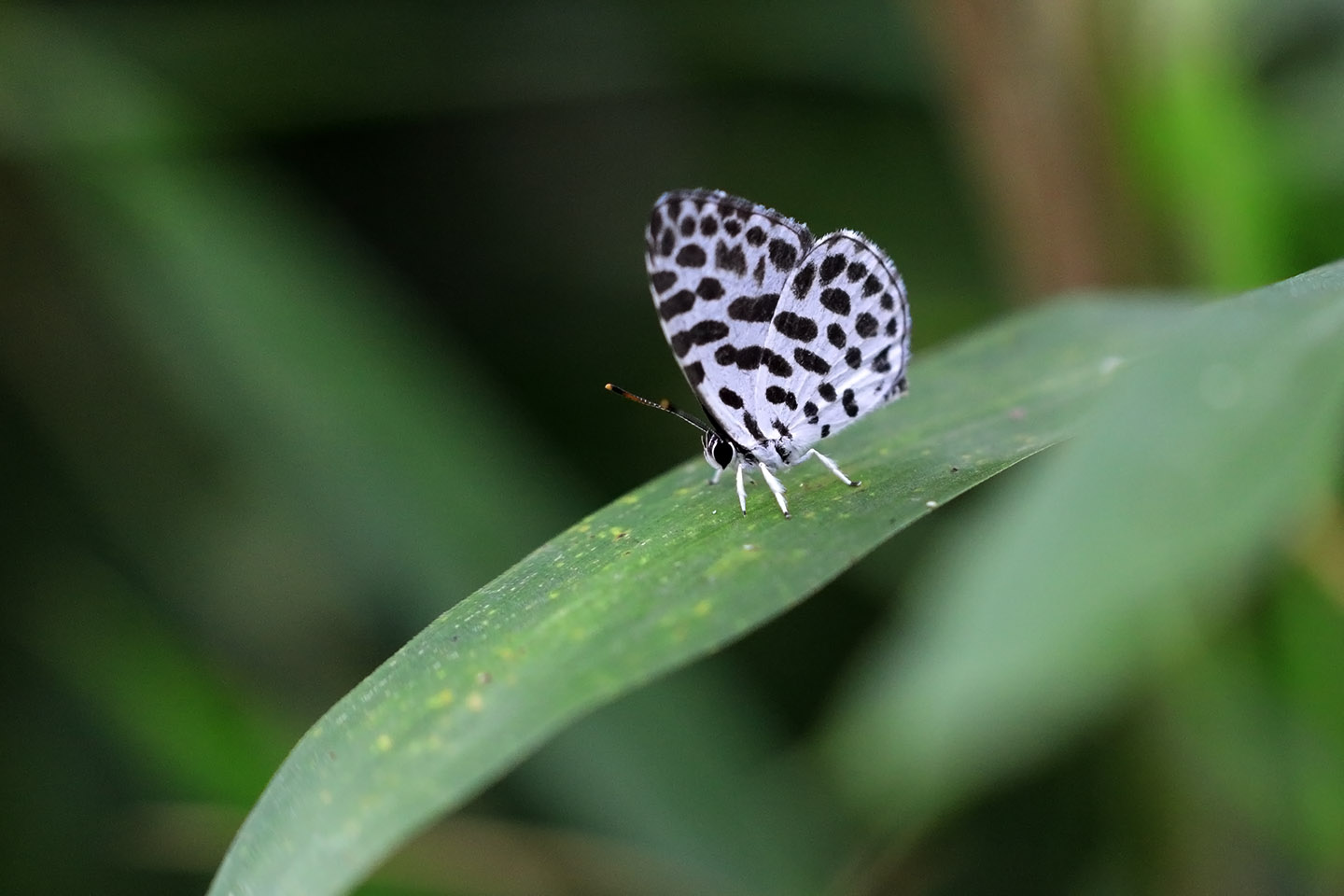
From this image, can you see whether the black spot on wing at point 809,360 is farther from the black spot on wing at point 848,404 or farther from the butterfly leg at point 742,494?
the butterfly leg at point 742,494

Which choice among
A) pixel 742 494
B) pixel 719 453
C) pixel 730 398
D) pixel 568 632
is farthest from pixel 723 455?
pixel 568 632

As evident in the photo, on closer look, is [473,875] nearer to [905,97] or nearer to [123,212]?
[123,212]

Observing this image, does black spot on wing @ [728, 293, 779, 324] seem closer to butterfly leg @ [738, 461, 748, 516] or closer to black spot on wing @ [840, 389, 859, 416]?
black spot on wing @ [840, 389, 859, 416]

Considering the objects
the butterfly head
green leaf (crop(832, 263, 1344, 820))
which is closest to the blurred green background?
the butterfly head

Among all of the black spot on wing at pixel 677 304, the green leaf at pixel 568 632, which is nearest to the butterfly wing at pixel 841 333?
the black spot on wing at pixel 677 304

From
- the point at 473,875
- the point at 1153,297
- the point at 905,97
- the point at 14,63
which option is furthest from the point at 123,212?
the point at 1153,297

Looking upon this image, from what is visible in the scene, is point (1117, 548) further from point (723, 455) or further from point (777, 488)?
point (723, 455)
